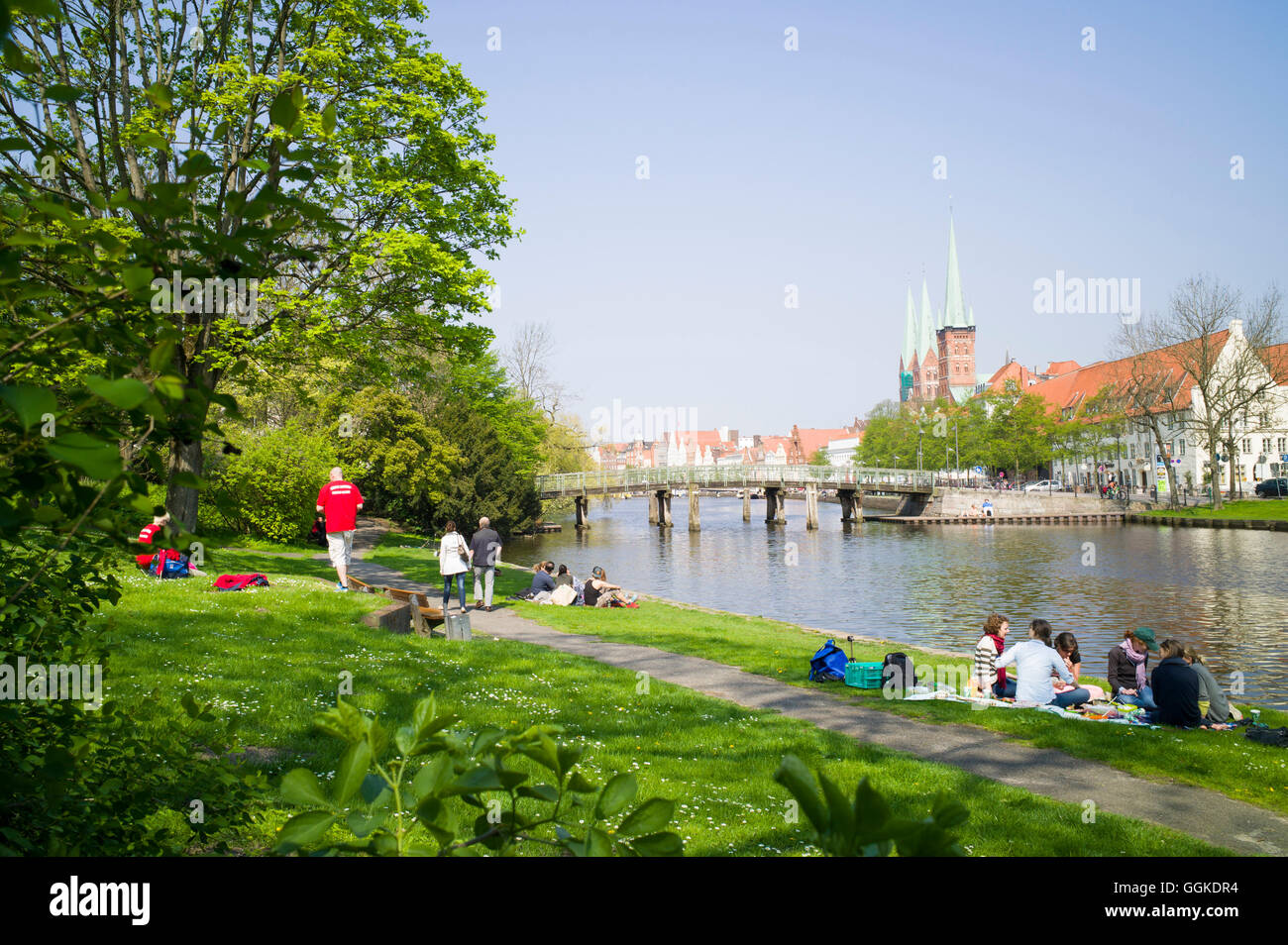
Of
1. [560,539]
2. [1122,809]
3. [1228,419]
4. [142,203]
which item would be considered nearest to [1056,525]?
[1228,419]

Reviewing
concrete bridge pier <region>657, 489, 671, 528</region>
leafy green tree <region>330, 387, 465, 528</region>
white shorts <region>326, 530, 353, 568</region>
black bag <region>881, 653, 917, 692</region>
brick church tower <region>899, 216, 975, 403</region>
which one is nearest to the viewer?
black bag <region>881, 653, 917, 692</region>

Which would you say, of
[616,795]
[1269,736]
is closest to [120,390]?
[616,795]

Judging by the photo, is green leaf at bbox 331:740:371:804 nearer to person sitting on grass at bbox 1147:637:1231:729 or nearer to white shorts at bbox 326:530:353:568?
person sitting on grass at bbox 1147:637:1231:729

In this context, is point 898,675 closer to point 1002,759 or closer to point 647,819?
point 1002,759

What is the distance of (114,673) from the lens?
7.93 metres

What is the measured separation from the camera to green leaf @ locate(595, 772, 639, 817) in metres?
1.23

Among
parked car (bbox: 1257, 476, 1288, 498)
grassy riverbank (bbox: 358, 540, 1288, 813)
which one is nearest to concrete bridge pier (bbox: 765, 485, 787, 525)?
parked car (bbox: 1257, 476, 1288, 498)

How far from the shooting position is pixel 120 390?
119 centimetres

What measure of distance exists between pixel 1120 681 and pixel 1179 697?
197 cm

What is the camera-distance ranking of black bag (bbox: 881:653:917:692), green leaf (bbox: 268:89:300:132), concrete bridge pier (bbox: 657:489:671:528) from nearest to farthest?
1. green leaf (bbox: 268:89:300:132)
2. black bag (bbox: 881:653:917:692)
3. concrete bridge pier (bbox: 657:489:671:528)

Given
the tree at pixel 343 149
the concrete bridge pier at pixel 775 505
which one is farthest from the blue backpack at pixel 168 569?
the concrete bridge pier at pixel 775 505

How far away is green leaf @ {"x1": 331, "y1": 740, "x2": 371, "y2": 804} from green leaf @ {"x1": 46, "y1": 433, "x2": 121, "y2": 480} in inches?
19.3

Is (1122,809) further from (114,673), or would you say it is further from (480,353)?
(480,353)

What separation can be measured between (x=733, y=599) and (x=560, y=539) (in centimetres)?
3032
